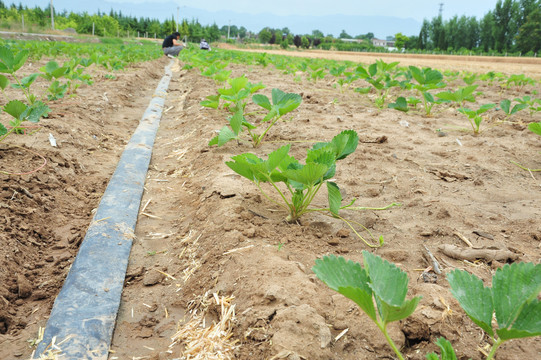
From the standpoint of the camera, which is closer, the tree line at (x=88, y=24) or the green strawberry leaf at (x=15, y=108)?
the green strawberry leaf at (x=15, y=108)

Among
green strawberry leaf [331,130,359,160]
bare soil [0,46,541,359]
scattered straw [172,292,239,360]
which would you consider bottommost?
scattered straw [172,292,239,360]

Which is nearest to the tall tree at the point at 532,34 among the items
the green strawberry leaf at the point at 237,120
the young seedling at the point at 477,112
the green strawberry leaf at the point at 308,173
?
the young seedling at the point at 477,112

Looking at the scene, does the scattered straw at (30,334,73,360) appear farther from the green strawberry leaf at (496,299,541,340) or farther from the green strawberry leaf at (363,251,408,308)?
the green strawberry leaf at (496,299,541,340)

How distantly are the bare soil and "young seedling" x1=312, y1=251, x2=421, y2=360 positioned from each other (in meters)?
0.31

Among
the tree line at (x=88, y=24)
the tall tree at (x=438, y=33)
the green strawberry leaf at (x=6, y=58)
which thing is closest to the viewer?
the green strawberry leaf at (x=6, y=58)

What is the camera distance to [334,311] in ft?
4.34

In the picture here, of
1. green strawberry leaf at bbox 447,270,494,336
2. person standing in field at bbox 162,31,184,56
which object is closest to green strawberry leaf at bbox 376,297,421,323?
green strawberry leaf at bbox 447,270,494,336

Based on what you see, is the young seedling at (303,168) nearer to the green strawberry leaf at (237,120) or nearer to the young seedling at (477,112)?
the green strawberry leaf at (237,120)

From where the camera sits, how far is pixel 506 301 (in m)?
0.88

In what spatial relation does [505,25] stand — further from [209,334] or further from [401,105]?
[209,334]

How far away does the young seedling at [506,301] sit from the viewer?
2.68 ft

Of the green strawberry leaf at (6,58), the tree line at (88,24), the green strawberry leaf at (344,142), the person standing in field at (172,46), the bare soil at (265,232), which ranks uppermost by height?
the tree line at (88,24)

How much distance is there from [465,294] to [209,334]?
792 mm

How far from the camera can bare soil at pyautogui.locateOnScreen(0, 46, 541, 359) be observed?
126cm
